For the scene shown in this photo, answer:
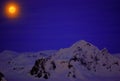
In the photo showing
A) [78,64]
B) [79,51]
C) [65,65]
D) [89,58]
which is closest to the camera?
[65,65]

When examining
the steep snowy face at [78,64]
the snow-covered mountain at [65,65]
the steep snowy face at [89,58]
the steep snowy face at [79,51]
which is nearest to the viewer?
the snow-covered mountain at [65,65]

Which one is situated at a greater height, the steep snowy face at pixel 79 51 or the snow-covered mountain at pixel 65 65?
the steep snowy face at pixel 79 51

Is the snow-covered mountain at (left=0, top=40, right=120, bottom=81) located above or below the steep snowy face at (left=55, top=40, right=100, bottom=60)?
below

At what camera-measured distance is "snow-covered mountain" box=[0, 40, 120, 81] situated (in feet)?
141

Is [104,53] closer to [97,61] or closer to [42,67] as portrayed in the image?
[97,61]

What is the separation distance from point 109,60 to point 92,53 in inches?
139

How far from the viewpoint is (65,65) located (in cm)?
4625

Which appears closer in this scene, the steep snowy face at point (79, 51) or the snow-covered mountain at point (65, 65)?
the snow-covered mountain at point (65, 65)

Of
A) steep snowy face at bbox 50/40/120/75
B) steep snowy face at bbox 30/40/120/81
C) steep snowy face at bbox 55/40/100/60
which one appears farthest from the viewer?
steep snowy face at bbox 55/40/100/60

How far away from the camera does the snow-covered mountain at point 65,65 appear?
4297 cm

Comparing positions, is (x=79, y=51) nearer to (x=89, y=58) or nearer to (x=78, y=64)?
(x=89, y=58)

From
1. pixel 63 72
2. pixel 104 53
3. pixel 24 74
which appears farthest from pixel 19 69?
pixel 104 53

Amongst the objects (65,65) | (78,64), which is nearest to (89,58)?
(78,64)

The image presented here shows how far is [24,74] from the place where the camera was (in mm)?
44688
